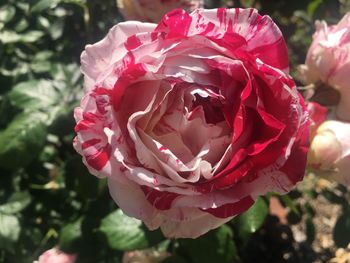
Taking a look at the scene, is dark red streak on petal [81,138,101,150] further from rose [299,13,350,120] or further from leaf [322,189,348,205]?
leaf [322,189,348,205]

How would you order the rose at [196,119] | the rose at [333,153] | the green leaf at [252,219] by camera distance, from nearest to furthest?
the rose at [196,119] < the rose at [333,153] < the green leaf at [252,219]

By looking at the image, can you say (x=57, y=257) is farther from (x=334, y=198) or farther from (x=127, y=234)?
(x=334, y=198)

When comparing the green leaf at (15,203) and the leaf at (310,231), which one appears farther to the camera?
the leaf at (310,231)

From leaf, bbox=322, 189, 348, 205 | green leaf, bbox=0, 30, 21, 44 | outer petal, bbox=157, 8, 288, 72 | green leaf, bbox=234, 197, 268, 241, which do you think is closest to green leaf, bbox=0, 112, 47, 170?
green leaf, bbox=0, 30, 21, 44

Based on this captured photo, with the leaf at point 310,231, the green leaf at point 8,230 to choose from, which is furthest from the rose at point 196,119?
the leaf at point 310,231

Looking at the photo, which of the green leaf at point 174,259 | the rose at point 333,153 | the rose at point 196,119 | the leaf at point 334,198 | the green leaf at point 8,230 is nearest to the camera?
the rose at point 196,119

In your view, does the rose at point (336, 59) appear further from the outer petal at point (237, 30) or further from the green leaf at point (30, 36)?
the green leaf at point (30, 36)

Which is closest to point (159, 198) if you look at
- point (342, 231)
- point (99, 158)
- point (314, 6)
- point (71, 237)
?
point (99, 158)
